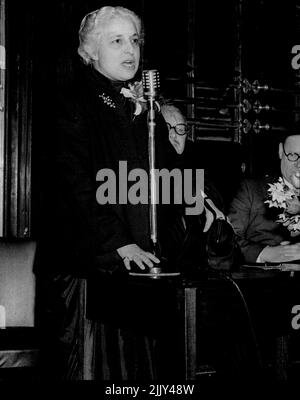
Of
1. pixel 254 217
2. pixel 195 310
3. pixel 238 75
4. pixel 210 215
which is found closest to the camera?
pixel 195 310

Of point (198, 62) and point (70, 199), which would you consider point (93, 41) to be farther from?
point (198, 62)

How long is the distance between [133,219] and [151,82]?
0.57m

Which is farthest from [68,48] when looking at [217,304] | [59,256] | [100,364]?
[217,304]

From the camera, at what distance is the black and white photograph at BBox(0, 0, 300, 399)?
6.09ft

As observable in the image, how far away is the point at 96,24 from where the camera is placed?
247cm

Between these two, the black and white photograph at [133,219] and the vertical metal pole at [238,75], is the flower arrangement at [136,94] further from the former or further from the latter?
the vertical metal pole at [238,75]

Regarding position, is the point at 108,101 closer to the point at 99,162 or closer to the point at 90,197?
the point at 99,162

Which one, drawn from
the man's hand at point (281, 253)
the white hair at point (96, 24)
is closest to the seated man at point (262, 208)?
the man's hand at point (281, 253)

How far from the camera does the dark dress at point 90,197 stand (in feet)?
7.42

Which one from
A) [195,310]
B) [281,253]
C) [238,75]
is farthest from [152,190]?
[238,75]

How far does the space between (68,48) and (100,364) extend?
1840mm

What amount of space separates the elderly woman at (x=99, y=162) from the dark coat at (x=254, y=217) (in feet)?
2.48

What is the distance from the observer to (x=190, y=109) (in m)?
3.96

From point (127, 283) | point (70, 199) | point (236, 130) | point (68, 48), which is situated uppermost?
point (68, 48)
